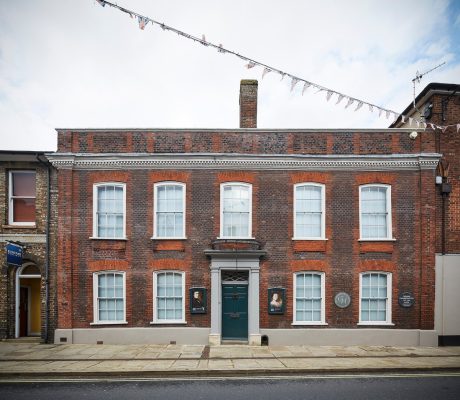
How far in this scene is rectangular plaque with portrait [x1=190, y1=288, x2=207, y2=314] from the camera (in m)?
13.8

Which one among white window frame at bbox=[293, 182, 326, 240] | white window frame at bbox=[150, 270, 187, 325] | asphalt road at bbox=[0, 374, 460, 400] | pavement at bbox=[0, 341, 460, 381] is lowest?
pavement at bbox=[0, 341, 460, 381]

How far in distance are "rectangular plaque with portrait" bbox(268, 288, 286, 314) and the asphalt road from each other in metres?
3.94

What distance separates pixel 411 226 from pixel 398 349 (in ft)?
15.2

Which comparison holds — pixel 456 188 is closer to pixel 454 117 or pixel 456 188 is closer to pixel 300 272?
pixel 454 117

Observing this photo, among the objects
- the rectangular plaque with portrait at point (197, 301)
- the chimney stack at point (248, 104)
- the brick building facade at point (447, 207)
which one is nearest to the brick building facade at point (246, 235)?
the rectangular plaque with portrait at point (197, 301)

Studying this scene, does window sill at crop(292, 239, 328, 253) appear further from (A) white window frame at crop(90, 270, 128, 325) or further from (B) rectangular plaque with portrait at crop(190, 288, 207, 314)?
(A) white window frame at crop(90, 270, 128, 325)

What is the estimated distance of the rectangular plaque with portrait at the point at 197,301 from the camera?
1383 centimetres

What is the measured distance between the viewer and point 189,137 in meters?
14.4

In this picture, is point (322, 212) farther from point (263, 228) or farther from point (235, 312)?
point (235, 312)

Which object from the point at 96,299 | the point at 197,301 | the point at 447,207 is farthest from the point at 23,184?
the point at 447,207

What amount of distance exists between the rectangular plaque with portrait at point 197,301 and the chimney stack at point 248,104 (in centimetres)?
704

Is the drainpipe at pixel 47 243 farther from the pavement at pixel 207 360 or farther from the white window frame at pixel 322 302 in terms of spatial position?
the white window frame at pixel 322 302

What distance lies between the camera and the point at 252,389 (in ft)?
29.9

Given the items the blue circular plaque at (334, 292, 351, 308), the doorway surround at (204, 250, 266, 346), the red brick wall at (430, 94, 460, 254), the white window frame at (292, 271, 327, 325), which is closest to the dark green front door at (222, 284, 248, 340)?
the doorway surround at (204, 250, 266, 346)
